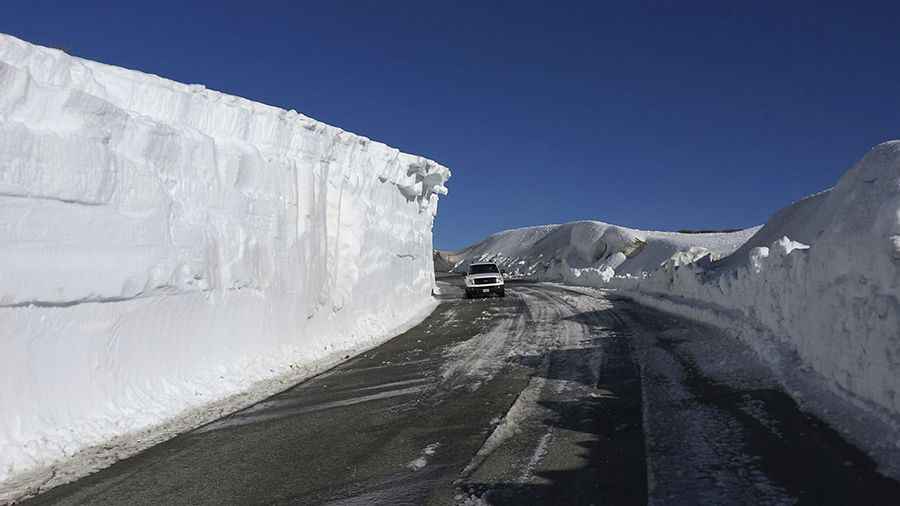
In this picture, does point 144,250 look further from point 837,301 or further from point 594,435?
point 837,301

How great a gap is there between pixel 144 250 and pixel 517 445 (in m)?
6.29

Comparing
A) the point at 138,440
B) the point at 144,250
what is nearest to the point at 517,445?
the point at 138,440

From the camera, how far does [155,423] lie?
814 centimetres

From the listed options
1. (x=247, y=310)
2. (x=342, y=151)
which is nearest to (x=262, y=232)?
(x=247, y=310)

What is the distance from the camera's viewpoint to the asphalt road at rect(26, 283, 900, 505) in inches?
202

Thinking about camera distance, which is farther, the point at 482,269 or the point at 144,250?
the point at 482,269

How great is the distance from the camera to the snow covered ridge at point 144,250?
23.6ft

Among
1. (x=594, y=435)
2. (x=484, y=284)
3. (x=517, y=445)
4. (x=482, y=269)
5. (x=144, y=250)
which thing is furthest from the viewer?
(x=482, y=269)

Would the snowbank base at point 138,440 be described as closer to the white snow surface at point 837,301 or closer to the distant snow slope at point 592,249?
the white snow surface at point 837,301

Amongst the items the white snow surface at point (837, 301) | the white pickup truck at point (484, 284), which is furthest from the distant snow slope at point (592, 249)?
the white snow surface at point (837, 301)

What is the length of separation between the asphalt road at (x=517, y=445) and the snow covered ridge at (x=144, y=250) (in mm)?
1459

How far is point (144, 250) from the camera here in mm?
9250

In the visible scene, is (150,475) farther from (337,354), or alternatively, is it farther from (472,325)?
(472,325)

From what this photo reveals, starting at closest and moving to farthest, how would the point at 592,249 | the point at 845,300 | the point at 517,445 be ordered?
the point at 517,445
the point at 845,300
the point at 592,249
